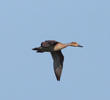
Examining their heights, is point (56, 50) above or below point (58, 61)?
above

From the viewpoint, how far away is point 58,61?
119 feet

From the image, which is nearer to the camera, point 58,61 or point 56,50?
point 56,50

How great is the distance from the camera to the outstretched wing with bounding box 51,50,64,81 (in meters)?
36.0

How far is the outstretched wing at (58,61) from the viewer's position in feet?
118

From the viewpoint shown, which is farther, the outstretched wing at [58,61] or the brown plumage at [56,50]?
the outstretched wing at [58,61]

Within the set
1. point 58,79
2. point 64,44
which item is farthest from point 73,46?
point 58,79

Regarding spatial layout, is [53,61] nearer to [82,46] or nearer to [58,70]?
[58,70]

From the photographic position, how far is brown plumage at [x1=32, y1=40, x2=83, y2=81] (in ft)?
110

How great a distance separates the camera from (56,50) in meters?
34.1

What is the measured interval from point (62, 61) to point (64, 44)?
2464mm

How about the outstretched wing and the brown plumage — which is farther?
the outstretched wing

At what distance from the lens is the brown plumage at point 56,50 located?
110ft

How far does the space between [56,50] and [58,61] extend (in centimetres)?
231

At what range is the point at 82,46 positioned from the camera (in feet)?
110
